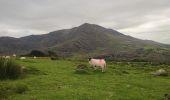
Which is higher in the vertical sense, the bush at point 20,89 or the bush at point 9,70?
the bush at point 9,70

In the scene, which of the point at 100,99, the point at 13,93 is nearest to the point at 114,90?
the point at 100,99

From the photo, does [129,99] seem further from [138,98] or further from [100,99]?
[100,99]

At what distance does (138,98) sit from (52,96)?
6748 mm

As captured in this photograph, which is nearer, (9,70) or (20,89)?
(20,89)

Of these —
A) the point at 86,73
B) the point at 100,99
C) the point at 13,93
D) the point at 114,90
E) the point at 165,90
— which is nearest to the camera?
the point at 100,99

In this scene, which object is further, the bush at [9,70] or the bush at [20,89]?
the bush at [9,70]

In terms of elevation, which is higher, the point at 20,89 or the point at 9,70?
the point at 9,70

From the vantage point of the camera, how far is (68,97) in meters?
23.8

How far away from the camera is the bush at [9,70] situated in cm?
3262

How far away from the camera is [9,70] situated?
109 ft

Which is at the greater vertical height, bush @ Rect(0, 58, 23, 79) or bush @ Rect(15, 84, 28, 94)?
bush @ Rect(0, 58, 23, 79)

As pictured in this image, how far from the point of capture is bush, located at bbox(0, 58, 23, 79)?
32622 mm

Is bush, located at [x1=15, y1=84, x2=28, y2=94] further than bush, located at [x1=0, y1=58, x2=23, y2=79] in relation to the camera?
No

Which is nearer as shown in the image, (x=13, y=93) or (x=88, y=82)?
(x=13, y=93)
